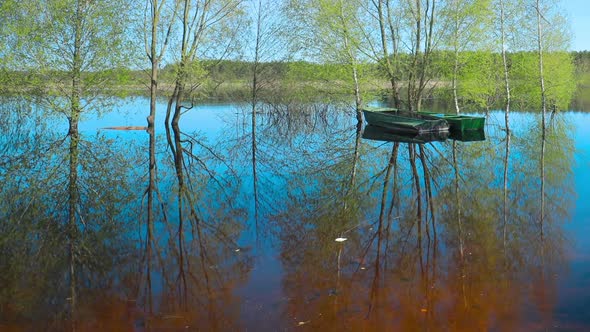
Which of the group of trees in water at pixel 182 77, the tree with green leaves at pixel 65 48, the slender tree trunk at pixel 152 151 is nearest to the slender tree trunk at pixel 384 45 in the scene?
the group of trees in water at pixel 182 77

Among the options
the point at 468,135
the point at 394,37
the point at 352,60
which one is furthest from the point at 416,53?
the point at 468,135

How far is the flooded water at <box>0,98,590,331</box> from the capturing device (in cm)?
551

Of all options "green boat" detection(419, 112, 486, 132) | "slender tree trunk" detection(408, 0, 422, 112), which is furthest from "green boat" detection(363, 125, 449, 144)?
"slender tree trunk" detection(408, 0, 422, 112)

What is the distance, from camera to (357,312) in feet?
18.0

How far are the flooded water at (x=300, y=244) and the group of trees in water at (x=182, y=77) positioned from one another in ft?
0.26

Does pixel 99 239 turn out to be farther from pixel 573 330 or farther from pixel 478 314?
pixel 573 330

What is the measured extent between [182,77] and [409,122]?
12851 millimetres

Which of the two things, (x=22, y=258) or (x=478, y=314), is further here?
(x=22, y=258)

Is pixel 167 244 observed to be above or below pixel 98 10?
below

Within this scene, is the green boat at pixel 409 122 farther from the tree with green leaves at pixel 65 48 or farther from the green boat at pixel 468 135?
the tree with green leaves at pixel 65 48

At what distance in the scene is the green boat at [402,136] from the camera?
73.5 feet

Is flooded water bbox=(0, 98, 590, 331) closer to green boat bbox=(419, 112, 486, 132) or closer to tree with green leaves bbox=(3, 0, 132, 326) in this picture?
tree with green leaves bbox=(3, 0, 132, 326)

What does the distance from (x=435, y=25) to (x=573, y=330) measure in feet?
90.3

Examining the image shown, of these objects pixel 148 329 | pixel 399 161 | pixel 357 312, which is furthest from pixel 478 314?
pixel 399 161
